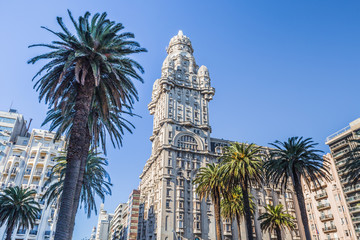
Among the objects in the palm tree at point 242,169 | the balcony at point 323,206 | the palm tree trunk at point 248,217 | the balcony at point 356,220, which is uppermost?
the balcony at point 323,206

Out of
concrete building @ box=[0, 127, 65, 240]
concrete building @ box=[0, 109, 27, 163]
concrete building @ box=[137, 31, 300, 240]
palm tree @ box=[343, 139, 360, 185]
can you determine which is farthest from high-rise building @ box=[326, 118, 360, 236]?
concrete building @ box=[0, 109, 27, 163]

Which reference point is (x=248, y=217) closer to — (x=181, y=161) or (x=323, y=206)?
(x=181, y=161)

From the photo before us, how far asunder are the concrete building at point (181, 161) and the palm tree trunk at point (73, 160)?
5463 centimetres

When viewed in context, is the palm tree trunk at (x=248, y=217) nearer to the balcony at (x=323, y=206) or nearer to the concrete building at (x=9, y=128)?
the balcony at (x=323, y=206)

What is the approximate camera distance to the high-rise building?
69.9 meters

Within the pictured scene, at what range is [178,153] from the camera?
82125 mm

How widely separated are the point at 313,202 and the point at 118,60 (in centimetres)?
8283

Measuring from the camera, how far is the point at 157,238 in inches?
2714

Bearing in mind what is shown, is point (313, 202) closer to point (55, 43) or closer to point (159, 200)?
point (159, 200)

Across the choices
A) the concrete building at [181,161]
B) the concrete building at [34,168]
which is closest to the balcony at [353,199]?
the concrete building at [181,161]

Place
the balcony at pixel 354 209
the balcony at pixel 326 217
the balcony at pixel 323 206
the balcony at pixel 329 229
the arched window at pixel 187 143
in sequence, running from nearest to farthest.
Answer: the balcony at pixel 354 209 → the balcony at pixel 329 229 → the balcony at pixel 326 217 → the balcony at pixel 323 206 → the arched window at pixel 187 143

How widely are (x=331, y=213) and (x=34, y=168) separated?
282 feet

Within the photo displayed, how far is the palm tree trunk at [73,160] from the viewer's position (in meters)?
17.8

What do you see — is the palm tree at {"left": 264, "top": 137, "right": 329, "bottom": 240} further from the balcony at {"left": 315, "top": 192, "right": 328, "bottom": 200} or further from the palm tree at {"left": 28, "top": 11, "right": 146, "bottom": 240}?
the balcony at {"left": 315, "top": 192, "right": 328, "bottom": 200}
